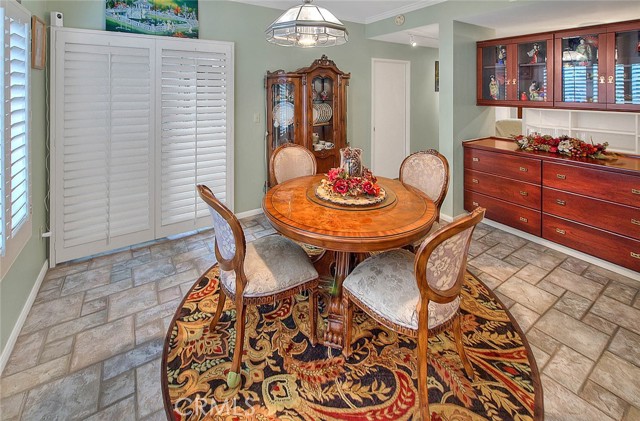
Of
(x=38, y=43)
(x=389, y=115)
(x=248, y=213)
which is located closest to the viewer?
(x=38, y=43)

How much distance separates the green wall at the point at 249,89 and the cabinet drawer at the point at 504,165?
172cm

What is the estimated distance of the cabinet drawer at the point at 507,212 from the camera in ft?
12.1

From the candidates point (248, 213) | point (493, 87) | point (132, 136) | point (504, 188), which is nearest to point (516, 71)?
point (493, 87)

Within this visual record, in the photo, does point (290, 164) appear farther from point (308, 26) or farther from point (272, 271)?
point (272, 271)

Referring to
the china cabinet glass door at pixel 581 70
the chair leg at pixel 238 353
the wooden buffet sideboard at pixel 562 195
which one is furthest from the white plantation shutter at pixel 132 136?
the china cabinet glass door at pixel 581 70

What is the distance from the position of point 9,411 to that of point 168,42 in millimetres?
3156

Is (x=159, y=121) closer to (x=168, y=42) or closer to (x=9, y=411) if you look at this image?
(x=168, y=42)

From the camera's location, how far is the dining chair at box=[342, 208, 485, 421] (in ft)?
4.99

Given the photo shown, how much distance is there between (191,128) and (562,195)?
375cm

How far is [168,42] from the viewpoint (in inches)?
137

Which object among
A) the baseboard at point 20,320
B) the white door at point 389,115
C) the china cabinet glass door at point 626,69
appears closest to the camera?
the baseboard at point 20,320

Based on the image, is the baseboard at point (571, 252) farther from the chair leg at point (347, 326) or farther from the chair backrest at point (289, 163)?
the chair leg at point (347, 326)

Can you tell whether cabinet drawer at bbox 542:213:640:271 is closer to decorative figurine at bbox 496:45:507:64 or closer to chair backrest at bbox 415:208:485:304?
decorative figurine at bbox 496:45:507:64

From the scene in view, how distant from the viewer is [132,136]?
11.2ft
